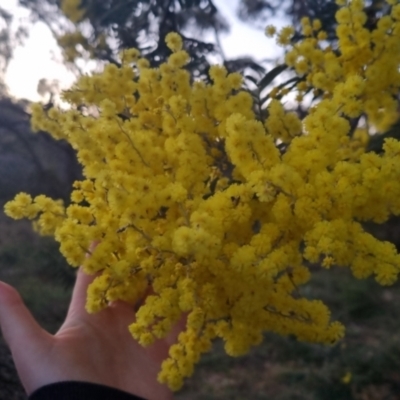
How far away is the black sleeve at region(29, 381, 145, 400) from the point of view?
79 centimetres

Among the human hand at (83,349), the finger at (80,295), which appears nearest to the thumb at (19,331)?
the human hand at (83,349)

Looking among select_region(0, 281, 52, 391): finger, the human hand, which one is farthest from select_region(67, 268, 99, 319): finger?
select_region(0, 281, 52, 391): finger

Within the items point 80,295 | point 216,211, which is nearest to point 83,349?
point 80,295

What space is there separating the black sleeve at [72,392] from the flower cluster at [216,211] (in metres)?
0.17

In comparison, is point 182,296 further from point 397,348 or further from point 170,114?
point 397,348

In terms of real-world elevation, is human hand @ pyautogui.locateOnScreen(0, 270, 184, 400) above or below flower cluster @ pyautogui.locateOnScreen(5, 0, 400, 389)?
below

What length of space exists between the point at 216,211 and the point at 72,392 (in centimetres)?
39

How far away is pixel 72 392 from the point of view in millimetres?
793

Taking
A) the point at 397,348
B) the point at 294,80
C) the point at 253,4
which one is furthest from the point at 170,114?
the point at 397,348

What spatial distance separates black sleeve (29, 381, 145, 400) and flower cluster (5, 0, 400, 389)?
0.56 ft

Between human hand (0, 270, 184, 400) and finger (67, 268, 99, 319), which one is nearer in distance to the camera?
human hand (0, 270, 184, 400)

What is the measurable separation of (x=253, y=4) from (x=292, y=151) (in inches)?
24.5

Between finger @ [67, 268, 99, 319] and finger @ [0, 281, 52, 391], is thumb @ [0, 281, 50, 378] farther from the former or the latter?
finger @ [67, 268, 99, 319]

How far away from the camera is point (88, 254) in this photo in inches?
26.4
